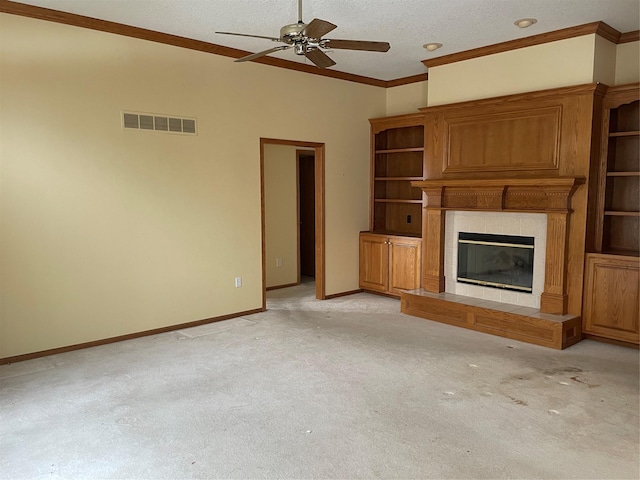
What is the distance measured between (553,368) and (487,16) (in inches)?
116

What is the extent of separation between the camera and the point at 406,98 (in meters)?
6.39

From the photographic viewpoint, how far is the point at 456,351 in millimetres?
4156

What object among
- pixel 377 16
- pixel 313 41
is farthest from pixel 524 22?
pixel 313 41

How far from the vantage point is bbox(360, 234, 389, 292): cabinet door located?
6.21 m

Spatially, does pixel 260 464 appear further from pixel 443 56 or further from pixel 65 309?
pixel 443 56

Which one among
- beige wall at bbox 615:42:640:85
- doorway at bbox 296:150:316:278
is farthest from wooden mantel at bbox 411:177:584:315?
doorway at bbox 296:150:316:278

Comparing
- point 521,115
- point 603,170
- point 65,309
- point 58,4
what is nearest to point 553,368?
point 603,170

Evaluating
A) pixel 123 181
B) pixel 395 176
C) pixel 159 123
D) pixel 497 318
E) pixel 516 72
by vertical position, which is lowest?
pixel 497 318

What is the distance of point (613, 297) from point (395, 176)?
322 cm

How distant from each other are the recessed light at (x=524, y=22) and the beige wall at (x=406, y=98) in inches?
77.9

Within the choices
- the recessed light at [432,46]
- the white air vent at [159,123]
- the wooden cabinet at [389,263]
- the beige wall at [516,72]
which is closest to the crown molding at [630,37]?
the beige wall at [516,72]

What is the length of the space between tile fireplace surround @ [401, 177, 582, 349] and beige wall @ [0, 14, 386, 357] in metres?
1.86

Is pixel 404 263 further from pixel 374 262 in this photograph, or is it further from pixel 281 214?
pixel 281 214

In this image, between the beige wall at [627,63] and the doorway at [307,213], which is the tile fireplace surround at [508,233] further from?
the doorway at [307,213]
